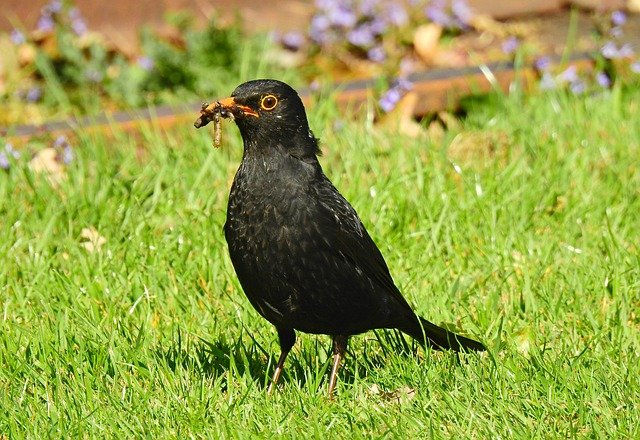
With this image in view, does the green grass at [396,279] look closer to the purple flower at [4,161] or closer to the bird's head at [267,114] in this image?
the purple flower at [4,161]

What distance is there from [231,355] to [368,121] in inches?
98.9

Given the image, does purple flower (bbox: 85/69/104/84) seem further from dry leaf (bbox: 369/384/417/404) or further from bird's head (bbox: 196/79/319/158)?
dry leaf (bbox: 369/384/417/404)

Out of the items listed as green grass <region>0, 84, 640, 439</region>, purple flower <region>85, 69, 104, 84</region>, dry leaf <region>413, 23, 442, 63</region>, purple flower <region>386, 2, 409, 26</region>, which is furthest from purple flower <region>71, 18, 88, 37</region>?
dry leaf <region>413, 23, 442, 63</region>

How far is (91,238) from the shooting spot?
5.40 m

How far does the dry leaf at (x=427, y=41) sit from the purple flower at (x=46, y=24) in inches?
87.5

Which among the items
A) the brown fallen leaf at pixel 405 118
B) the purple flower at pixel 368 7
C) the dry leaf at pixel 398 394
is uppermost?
the purple flower at pixel 368 7

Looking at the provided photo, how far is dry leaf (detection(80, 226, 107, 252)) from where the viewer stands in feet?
17.5

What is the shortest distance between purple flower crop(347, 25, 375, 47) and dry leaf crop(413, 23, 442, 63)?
0.29m

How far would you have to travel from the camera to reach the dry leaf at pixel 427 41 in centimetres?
746

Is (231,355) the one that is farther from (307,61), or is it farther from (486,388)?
(307,61)

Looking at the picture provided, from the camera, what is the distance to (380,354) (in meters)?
4.54

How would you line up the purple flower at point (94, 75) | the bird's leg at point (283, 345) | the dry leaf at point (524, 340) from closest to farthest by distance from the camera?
1. the bird's leg at point (283, 345)
2. the dry leaf at point (524, 340)
3. the purple flower at point (94, 75)

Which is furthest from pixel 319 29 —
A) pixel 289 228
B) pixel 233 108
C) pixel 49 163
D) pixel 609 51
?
pixel 289 228

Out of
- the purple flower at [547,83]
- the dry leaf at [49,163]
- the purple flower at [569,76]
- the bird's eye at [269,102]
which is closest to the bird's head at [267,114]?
the bird's eye at [269,102]
